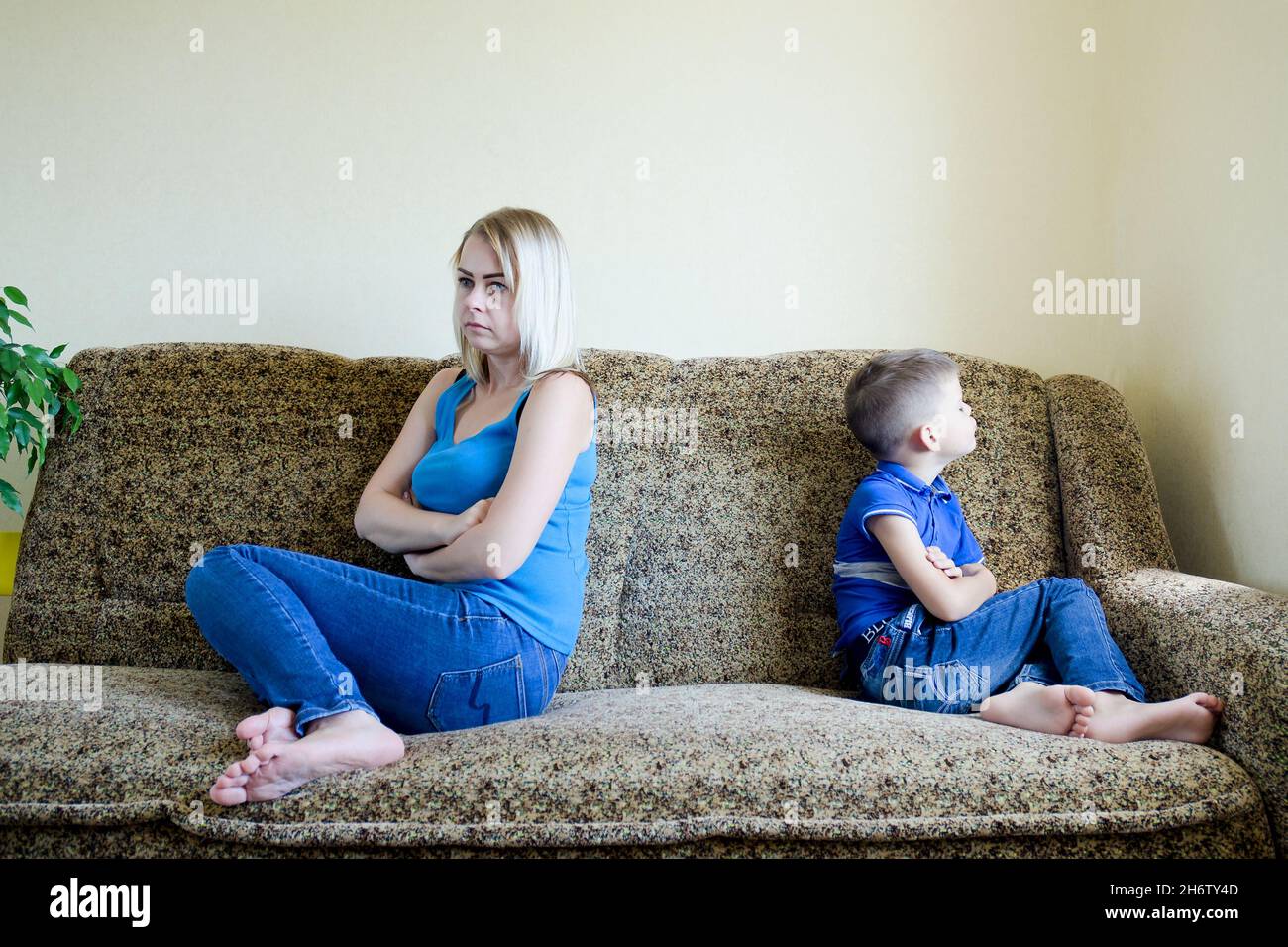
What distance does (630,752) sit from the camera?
47.1 inches

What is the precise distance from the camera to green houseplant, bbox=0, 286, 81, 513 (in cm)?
166

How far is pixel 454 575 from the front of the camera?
4.84 feet

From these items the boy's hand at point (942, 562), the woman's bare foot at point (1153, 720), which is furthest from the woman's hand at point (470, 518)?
the woman's bare foot at point (1153, 720)

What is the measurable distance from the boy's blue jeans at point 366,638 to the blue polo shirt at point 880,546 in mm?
552

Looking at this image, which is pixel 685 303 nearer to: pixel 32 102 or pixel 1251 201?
pixel 1251 201

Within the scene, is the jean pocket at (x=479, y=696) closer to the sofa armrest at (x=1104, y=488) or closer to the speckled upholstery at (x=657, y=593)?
the speckled upholstery at (x=657, y=593)

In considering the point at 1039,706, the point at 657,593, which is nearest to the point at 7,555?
the point at 657,593

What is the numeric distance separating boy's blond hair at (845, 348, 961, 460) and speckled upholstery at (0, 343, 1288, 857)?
111 mm

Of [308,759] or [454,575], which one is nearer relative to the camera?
[308,759]

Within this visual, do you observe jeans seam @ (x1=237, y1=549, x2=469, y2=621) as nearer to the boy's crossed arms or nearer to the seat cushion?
the seat cushion

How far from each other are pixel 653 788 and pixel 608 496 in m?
0.71

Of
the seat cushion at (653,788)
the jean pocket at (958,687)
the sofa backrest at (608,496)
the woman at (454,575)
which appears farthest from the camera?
the sofa backrest at (608,496)

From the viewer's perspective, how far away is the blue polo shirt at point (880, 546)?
1.62 m

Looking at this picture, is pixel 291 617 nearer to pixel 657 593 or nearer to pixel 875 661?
pixel 657 593
